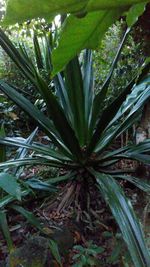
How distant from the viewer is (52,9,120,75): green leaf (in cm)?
59

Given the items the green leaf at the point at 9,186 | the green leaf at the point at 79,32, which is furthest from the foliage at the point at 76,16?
the green leaf at the point at 9,186

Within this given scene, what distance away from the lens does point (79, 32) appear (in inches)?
24.3

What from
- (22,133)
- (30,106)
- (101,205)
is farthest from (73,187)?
(22,133)

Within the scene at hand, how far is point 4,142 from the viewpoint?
171cm

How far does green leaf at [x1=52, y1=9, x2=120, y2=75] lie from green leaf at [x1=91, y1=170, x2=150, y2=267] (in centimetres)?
67

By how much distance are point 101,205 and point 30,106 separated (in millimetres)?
615

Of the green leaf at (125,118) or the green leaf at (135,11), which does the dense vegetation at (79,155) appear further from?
the green leaf at (135,11)

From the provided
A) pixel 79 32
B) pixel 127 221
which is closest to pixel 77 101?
pixel 127 221

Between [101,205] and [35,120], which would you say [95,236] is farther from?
[35,120]

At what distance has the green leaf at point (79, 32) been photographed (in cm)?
59

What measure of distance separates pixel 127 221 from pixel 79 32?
0.77m

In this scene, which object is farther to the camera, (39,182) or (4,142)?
(4,142)

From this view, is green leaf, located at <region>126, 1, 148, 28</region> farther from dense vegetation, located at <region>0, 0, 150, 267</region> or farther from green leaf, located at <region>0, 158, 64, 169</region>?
green leaf, located at <region>0, 158, 64, 169</region>

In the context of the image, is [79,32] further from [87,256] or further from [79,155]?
[79,155]
